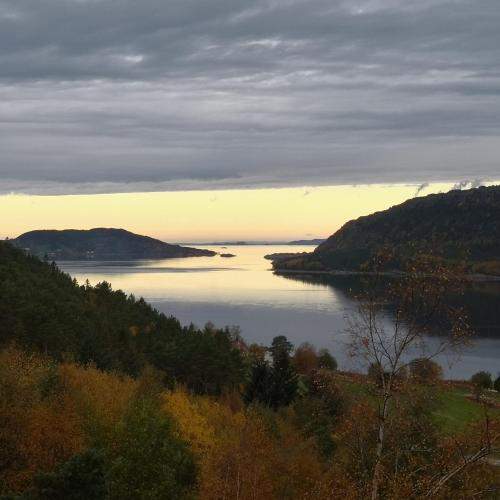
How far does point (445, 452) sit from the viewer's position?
14.2 metres

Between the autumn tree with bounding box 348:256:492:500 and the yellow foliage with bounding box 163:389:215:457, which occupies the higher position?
the autumn tree with bounding box 348:256:492:500

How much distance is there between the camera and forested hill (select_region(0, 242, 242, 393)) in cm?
6350

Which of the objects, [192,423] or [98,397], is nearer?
[98,397]

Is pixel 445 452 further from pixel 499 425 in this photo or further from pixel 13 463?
pixel 13 463

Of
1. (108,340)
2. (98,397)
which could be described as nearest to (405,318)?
(98,397)

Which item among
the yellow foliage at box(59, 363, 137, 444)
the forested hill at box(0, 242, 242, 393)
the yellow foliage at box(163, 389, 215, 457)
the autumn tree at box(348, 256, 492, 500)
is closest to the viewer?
the autumn tree at box(348, 256, 492, 500)

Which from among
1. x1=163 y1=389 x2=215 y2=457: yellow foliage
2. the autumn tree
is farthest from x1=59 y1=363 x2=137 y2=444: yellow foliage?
A: the autumn tree

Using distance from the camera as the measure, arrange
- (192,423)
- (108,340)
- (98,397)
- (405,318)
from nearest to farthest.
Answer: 1. (405,318)
2. (98,397)
3. (192,423)
4. (108,340)

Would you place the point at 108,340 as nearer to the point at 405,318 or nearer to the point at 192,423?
the point at 192,423

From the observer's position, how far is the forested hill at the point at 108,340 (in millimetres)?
63500

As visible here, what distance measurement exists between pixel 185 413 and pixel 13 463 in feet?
67.6

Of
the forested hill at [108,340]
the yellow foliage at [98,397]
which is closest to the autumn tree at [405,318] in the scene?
the yellow foliage at [98,397]

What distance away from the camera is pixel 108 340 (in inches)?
2854

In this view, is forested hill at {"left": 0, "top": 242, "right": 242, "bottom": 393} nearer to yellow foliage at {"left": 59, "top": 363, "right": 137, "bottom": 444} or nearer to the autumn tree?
yellow foliage at {"left": 59, "top": 363, "right": 137, "bottom": 444}
